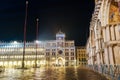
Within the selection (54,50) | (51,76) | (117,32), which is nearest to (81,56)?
(54,50)

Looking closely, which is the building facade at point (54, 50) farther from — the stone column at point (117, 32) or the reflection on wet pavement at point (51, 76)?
the stone column at point (117, 32)

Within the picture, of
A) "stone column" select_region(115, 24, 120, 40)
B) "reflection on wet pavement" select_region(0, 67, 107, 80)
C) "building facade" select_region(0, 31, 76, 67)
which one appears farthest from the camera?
"building facade" select_region(0, 31, 76, 67)

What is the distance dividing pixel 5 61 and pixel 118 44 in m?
97.3

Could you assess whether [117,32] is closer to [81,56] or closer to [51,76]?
[51,76]

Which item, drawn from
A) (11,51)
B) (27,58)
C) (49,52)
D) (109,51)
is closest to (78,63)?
(49,52)

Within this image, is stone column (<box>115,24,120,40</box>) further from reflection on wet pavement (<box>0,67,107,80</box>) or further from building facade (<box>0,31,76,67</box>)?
building facade (<box>0,31,76,67</box>)

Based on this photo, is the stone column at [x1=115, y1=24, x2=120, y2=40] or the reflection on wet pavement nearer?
the reflection on wet pavement

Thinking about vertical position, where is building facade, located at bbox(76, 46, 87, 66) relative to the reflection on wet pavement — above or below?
above

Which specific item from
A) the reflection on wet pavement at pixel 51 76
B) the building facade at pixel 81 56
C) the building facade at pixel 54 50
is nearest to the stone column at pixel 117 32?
the reflection on wet pavement at pixel 51 76

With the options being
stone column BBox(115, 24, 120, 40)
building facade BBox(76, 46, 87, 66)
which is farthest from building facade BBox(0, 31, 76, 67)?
stone column BBox(115, 24, 120, 40)

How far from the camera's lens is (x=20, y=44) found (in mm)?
135625

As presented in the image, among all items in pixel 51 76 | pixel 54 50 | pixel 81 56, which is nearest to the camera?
pixel 51 76

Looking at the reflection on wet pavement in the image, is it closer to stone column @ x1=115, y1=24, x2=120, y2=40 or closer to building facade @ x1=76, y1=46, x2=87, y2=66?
stone column @ x1=115, y1=24, x2=120, y2=40

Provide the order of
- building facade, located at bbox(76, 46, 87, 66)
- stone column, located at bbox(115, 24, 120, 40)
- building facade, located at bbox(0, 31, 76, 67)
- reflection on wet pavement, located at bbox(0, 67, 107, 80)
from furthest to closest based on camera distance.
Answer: building facade, located at bbox(76, 46, 87, 66), building facade, located at bbox(0, 31, 76, 67), stone column, located at bbox(115, 24, 120, 40), reflection on wet pavement, located at bbox(0, 67, 107, 80)
